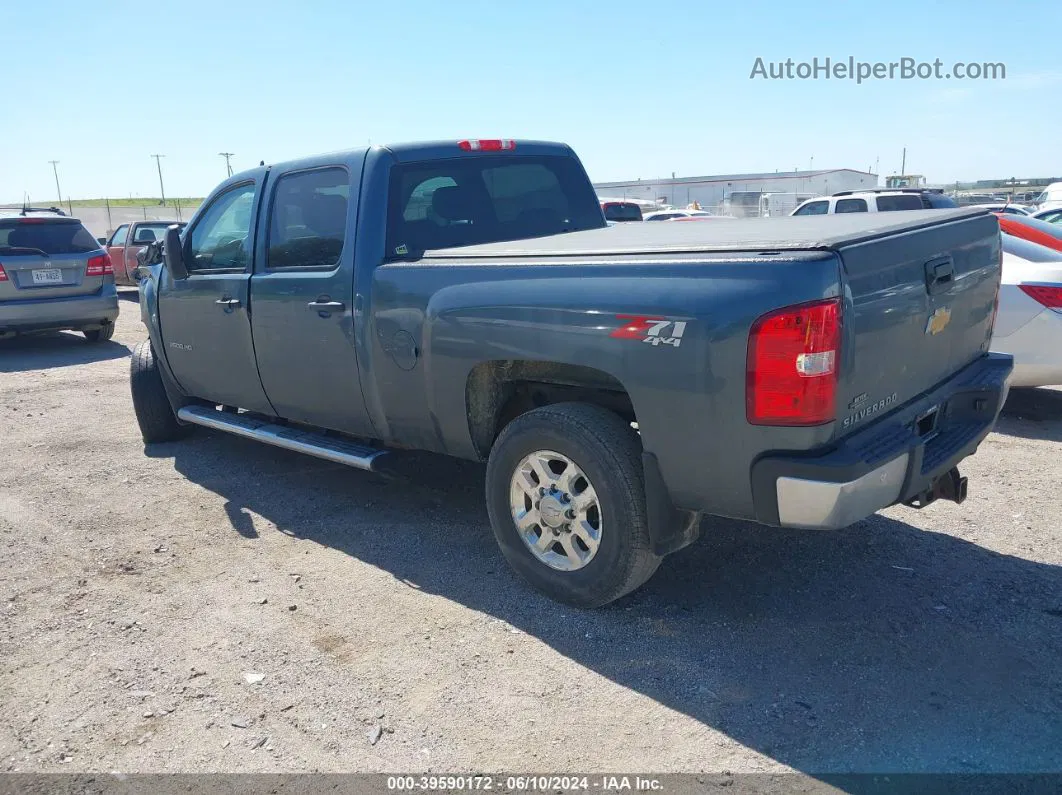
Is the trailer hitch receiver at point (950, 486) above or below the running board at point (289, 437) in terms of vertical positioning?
below

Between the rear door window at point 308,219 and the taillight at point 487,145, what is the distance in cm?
73

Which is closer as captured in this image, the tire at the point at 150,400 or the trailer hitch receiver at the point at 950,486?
the trailer hitch receiver at the point at 950,486

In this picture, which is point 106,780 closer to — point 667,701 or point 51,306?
point 667,701

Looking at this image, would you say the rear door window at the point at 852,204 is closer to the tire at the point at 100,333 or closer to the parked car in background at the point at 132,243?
the tire at the point at 100,333

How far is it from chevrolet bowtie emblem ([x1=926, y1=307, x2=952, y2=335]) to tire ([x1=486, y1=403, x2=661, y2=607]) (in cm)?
128

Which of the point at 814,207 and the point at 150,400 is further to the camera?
the point at 814,207

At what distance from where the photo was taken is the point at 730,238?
134 inches

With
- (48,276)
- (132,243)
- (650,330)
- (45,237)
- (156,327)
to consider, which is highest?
(45,237)

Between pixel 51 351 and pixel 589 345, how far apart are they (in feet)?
35.2

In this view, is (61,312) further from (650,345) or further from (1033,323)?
(1033,323)

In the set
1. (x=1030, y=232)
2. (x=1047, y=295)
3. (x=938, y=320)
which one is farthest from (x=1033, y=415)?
(x=938, y=320)

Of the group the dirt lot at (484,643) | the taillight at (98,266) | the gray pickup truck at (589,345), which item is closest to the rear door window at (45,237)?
the taillight at (98,266)

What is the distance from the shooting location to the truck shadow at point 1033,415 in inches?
248

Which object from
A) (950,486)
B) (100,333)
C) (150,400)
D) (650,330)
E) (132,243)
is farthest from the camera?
(132,243)
